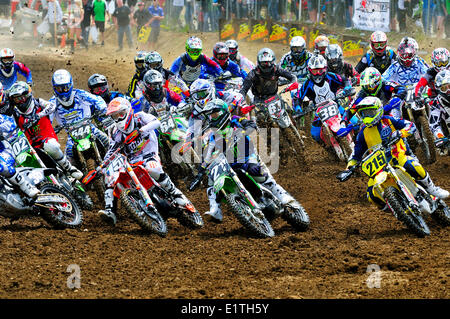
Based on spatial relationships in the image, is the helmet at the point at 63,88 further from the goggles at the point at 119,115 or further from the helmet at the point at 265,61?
the helmet at the point at 265,61

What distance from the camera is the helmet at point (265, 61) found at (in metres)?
14.2

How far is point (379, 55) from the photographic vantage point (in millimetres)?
15312

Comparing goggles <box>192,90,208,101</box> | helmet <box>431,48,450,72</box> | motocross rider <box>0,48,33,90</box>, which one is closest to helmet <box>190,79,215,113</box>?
goggles <box>192,90,208,101</box>

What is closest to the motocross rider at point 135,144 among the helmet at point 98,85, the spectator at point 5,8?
the helmet at point 98,85

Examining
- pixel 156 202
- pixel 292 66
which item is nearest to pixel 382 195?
pixel 156 202

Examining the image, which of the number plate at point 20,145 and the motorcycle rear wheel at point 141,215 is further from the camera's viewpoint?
the number plate at point 20,145

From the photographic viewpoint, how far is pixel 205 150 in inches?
391

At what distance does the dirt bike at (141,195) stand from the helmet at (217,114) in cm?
107

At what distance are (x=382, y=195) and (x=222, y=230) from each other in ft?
7.81

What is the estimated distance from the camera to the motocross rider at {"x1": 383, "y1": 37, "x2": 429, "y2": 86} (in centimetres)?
1449

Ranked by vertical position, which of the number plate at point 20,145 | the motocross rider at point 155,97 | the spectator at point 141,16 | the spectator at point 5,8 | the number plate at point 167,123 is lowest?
the spectator at point 5,8

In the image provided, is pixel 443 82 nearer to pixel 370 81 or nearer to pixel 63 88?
pixel 370 81

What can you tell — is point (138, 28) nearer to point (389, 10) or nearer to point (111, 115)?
point (389, 10)

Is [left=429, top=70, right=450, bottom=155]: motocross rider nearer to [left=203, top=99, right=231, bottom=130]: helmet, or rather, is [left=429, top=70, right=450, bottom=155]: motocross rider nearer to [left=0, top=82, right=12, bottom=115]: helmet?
[left=203, top=99, right=231, bottom=130]: helmet
